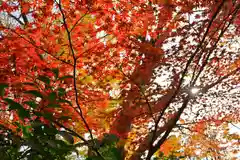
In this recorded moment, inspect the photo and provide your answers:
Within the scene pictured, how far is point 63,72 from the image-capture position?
5.18 m

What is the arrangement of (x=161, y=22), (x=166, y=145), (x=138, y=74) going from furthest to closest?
(x=166, y=145) < (x=161, y=22) < (x=138, y=74)

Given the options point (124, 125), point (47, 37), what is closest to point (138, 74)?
point (124, 125)

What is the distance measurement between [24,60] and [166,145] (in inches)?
173

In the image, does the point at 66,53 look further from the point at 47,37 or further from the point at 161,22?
the point at 161,22

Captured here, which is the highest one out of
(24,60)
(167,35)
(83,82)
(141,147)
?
(167,35)

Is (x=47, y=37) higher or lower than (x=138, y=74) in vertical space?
higher

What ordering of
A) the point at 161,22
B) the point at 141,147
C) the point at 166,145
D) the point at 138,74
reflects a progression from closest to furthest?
the point at 141,147 < the point at 138,74 < the point at 161,22 < the point at 166,145

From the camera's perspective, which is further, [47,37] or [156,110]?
[47,37]

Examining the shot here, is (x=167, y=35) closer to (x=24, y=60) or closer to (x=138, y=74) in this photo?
(x=138, y=74)

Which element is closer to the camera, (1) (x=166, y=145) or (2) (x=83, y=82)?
(2) (x=83, y=82)

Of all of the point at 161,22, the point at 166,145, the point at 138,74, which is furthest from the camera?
the point at 166,145

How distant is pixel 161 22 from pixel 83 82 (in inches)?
81.1

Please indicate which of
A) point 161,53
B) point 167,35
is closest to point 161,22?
point 167,35

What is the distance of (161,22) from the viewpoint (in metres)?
5.52
